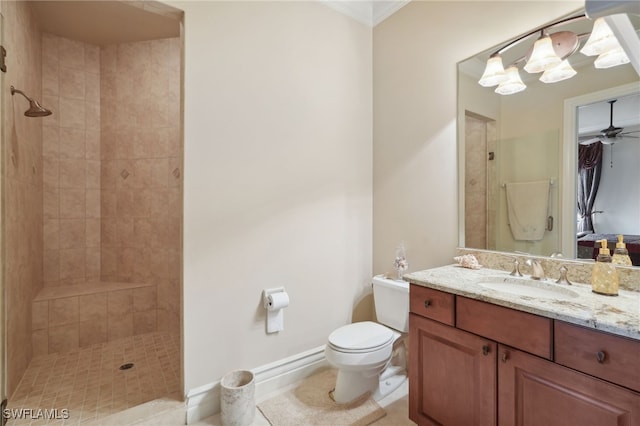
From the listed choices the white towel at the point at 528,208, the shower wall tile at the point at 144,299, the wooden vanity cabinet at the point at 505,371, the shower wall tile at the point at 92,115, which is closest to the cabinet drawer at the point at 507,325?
the wooden vanity cabinet at the point at 505,371

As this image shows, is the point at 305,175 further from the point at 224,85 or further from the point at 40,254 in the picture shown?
the point at 40,254

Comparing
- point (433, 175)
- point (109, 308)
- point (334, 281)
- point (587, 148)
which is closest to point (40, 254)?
point (109, 308)

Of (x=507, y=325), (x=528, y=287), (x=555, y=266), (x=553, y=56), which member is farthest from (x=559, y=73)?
(x=507, y=325)

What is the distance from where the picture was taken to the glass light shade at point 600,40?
4.49 ft

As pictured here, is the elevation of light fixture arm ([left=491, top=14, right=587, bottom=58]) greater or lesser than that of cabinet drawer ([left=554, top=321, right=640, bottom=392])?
greater

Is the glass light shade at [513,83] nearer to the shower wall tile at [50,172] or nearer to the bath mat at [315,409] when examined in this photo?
the bath mat at [315,409]

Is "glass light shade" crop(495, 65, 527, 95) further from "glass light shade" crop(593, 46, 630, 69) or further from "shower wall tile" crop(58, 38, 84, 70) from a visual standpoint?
"shower wall tile" crop(58, 38, 84, 70)

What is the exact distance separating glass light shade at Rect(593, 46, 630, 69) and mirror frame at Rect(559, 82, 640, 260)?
0.44 feet

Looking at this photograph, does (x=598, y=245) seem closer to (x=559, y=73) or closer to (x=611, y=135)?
(x=611, y=135)

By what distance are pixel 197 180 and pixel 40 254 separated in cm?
209

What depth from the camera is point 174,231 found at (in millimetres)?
2949

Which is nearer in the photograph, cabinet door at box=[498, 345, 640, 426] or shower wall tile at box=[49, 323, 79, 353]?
cabinet door at box=[498, 345, 640, 426]

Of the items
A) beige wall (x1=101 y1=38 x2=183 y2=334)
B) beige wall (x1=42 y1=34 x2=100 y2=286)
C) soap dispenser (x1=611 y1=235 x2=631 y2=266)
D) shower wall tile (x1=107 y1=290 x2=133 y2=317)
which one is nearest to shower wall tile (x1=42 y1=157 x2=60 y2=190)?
beige wall (x1=42 y1=34 x2=100 y2=286)

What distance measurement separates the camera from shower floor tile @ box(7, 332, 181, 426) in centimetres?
169
